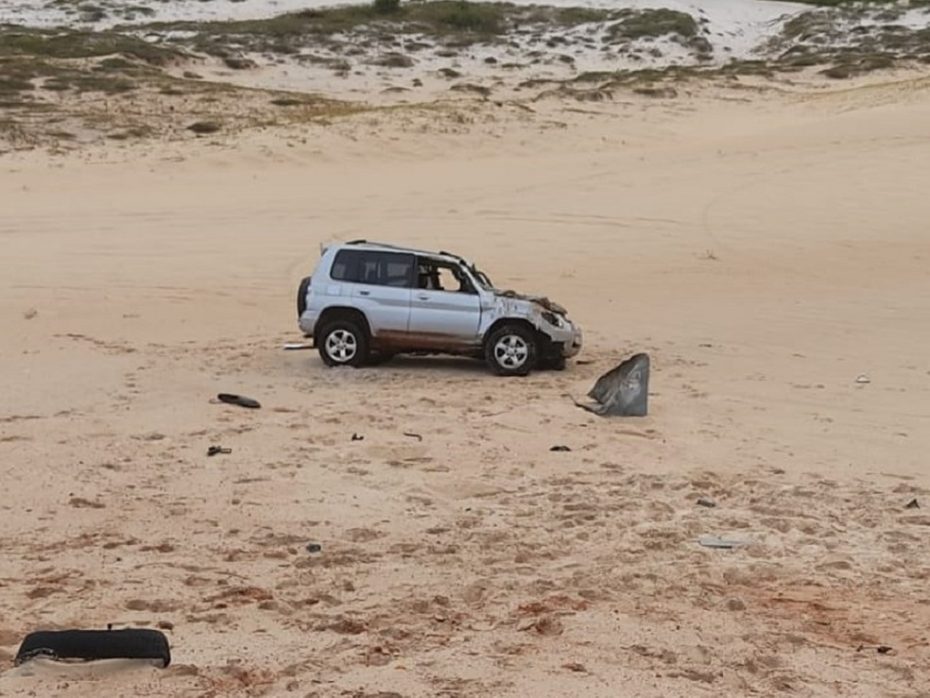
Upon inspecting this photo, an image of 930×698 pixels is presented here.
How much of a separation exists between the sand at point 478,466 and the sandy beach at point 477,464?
0.09ft

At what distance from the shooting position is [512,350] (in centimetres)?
1255

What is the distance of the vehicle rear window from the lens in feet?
41.8

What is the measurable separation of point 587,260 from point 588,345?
5.79 metres

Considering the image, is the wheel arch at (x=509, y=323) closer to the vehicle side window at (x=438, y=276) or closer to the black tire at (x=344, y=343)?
the vehicle side window at (x=438, y=276)

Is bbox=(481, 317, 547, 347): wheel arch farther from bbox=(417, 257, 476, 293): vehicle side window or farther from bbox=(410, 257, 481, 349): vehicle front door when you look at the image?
bbox=(417, 257, 476, 293): vehicle side window

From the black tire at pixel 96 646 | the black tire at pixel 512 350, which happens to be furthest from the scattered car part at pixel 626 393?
the black tire at pixel 96 646

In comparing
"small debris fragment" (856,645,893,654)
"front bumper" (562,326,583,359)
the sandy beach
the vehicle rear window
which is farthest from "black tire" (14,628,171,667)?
"front bumper" (562,326,583,359)

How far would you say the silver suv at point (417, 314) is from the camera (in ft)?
41.2

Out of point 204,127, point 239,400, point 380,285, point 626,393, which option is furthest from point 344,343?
point 204,127

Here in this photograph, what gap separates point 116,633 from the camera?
18.1 ft

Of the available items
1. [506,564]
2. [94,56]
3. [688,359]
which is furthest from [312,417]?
[94,56]

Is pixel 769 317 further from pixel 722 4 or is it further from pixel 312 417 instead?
pixel 722 4

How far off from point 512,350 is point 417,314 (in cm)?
95

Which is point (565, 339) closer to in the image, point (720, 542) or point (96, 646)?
point (720, 542)
